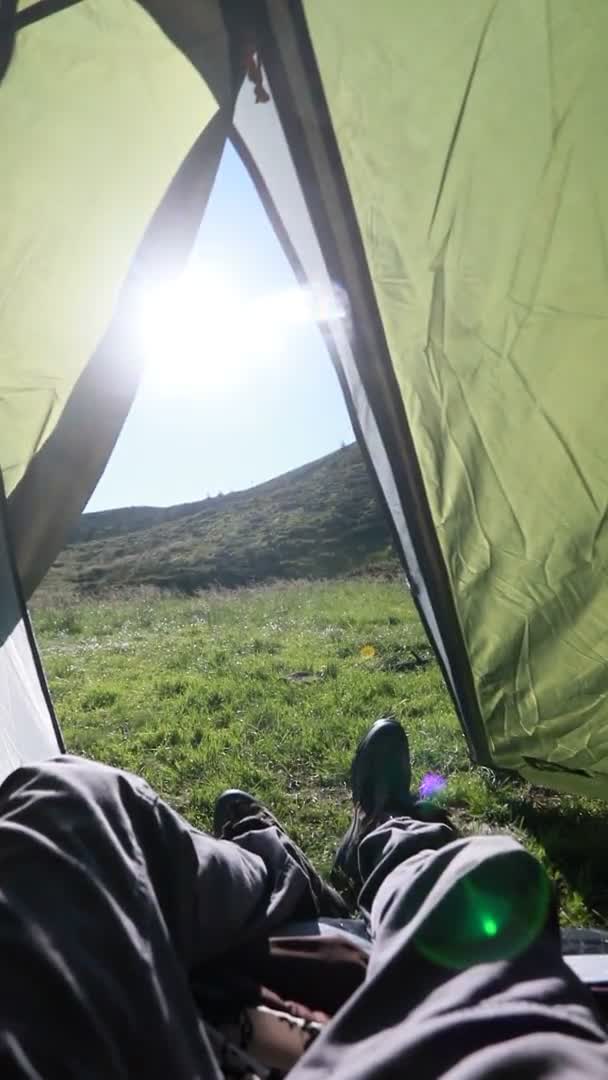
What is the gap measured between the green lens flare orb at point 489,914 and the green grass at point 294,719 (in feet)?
3.29

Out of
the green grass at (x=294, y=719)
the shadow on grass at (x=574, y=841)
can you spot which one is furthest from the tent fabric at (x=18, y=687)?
the shadow on grass at (x=574, y=841)

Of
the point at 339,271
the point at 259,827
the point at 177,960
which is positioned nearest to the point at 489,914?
the point at 177,960

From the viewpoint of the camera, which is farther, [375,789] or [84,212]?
[375,789]

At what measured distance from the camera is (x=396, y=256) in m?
1.59

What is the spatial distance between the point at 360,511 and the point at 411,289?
1485 centimetres

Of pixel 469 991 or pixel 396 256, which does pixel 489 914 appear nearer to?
pixel 469 991

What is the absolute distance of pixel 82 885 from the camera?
0.87m

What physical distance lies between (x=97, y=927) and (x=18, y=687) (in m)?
1.27

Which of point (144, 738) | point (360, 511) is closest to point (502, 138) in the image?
point (144, 738)

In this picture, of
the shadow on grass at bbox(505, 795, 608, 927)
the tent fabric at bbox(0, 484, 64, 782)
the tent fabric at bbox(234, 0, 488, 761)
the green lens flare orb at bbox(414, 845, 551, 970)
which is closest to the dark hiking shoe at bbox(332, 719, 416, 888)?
the tent fabric at bbox(234, 0, 488, 761)

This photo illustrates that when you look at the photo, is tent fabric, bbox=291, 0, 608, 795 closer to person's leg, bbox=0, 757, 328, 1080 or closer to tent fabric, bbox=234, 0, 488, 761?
tent fabric, bbox=234, 0, 488, 761

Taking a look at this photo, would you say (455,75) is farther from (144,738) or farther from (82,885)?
(144,738)

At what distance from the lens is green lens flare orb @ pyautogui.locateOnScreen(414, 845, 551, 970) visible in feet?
2.77

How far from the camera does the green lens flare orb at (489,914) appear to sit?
0.84 meters
